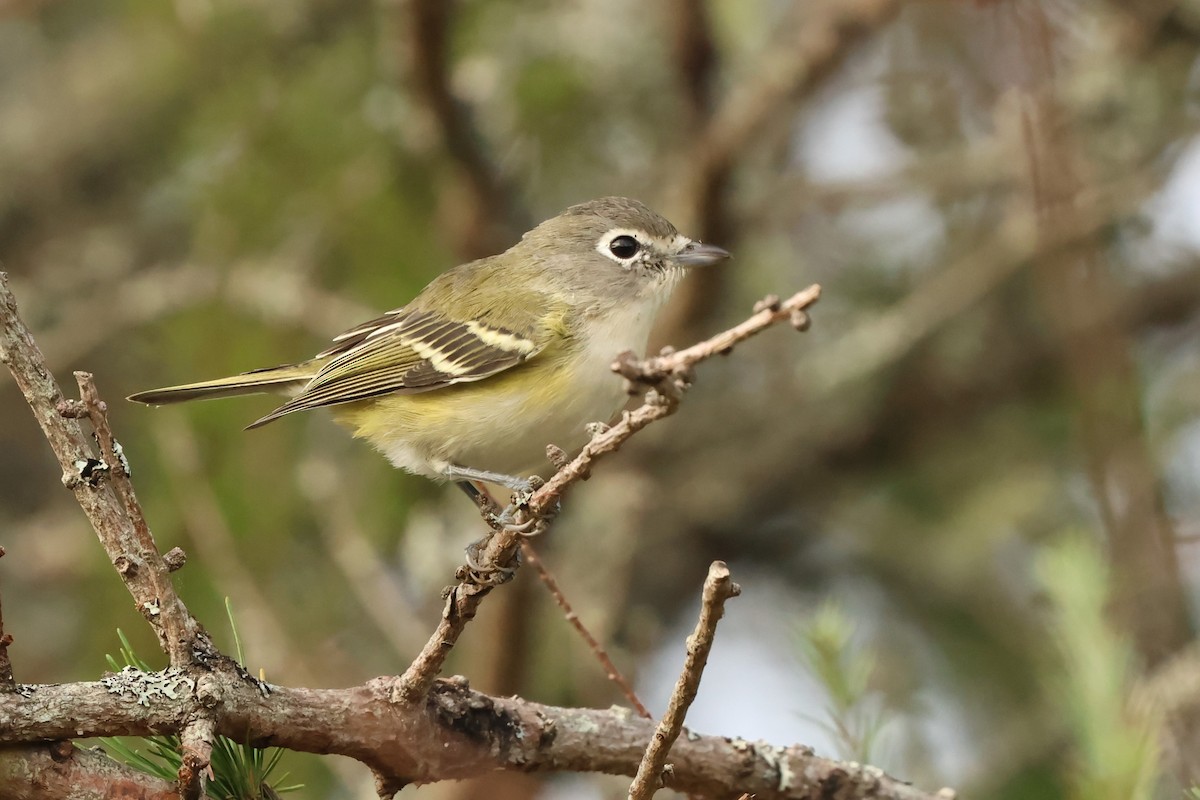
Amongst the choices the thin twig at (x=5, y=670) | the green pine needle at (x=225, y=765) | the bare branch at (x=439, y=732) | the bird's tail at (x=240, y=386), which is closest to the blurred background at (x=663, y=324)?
the bird's tail at (x=240, y=386)

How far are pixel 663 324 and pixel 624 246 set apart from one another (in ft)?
4.09

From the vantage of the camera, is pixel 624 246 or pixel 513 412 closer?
pixel 513 412

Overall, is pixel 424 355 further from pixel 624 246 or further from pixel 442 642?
pixel 442 642

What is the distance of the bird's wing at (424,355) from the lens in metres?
3.54

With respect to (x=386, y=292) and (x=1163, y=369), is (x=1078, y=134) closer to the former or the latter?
(x=1163, y=369)

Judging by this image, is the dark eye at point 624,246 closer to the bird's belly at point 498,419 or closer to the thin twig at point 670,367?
the bird's belly at point 498,419

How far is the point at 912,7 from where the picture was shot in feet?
18.7

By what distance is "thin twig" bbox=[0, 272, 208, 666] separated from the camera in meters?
1.87

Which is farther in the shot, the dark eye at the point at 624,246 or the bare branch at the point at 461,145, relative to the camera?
the bare branch at the point at 461,145

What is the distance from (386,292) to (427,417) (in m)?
1.47

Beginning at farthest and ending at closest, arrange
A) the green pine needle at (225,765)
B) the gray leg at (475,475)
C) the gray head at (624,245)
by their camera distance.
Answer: the gray head at (624,245), the gray leg at (475,475), the green pine needle at (225,765)

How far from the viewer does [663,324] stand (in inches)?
206

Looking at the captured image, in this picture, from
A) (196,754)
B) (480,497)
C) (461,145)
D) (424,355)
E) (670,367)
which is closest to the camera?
(670,367)

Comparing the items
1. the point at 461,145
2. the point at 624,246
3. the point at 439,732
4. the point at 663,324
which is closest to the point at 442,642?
the point at 439,732
